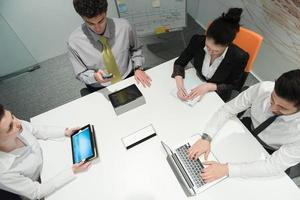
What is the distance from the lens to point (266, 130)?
54.4 inches

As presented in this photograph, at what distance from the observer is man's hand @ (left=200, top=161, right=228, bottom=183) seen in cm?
118

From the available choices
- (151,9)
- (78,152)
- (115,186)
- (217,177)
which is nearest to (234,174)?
(217,177)

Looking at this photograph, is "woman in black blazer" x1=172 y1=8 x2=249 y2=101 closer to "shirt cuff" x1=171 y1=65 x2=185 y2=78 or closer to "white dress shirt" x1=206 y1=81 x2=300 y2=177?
"shirt cuff" x1=171 y1=65 x2=185 y2=78

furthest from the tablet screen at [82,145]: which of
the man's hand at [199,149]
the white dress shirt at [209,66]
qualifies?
the white dress shirt at [209,66]

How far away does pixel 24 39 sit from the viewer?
108 inches

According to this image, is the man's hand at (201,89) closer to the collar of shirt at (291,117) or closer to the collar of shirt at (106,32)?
the collar of shirt at (291,117)

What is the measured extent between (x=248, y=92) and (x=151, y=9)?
65.3 inches

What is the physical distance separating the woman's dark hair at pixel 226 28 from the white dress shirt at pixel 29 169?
3.64 ft

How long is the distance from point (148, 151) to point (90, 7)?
919 millimetres

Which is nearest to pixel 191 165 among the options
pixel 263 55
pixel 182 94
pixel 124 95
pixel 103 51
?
pixel 182 94

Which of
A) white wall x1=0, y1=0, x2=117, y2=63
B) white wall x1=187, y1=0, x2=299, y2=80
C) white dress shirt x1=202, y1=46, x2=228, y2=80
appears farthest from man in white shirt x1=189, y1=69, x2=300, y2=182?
white wall x1=0, y1=0, x2=117, y2=63

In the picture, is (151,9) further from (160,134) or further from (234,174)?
(234,174)

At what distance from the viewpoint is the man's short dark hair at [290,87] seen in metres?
1.01

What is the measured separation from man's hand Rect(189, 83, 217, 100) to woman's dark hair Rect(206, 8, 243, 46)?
0.29 meters
